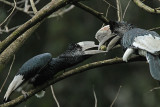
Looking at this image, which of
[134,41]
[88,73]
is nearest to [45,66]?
[134,41]

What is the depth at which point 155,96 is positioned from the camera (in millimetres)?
8617

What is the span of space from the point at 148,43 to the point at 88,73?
192 inches

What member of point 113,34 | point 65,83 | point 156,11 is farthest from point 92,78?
point 156,11

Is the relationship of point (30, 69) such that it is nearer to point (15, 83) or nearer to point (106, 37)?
point (15, 83)

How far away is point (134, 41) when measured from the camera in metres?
4.54

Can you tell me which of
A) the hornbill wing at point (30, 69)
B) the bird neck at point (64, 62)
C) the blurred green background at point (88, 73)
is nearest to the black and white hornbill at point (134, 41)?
the bird neck at point (64, 62)

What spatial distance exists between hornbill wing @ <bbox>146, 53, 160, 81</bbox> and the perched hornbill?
74 centimetres

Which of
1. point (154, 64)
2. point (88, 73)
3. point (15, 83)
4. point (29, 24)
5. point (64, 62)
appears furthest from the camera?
point (88, 73)

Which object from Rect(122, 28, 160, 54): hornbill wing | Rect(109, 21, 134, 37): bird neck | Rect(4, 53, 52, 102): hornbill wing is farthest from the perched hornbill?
Rect(122, 28, 160, 54): hornbill wing

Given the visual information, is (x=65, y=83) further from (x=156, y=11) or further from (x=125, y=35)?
(x=156, y=11)

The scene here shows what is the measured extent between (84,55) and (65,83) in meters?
4.54

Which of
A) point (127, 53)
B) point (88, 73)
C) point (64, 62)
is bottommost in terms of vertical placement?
point (88, 73)

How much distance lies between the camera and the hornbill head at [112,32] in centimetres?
487

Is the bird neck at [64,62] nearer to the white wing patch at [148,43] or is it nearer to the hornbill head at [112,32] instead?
the hornbill head at [112,32]
